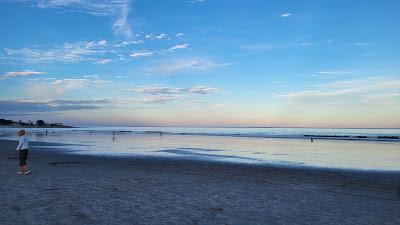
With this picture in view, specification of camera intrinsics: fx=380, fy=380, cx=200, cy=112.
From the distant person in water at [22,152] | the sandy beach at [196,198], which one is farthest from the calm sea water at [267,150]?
the distant person in water at [22,152]

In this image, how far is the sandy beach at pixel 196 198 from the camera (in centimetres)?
990

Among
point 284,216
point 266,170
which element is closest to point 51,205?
point 284,216

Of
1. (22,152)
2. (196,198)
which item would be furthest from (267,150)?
(196,198)

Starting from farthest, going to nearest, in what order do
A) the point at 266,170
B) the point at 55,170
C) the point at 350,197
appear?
1. the point at 266,170
2. the point at 55,170
3. the point at 350,197

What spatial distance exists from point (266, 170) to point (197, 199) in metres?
9.75

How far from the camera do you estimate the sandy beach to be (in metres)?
9.90

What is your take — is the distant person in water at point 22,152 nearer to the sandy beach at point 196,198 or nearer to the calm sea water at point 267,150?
the sandy beach at point 196,198

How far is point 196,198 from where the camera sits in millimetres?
12523

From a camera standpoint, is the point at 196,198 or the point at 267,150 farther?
the point at 267,150

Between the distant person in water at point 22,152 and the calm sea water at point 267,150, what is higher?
the distant person in water at point 22,152

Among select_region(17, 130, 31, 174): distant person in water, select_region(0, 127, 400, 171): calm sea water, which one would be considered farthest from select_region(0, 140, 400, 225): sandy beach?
select_region(0, 127, 400, 171): calm sea water

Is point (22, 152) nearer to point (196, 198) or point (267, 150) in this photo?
point (196, 198)

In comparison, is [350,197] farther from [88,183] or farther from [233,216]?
[88,183]

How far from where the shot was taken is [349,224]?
9.55m
